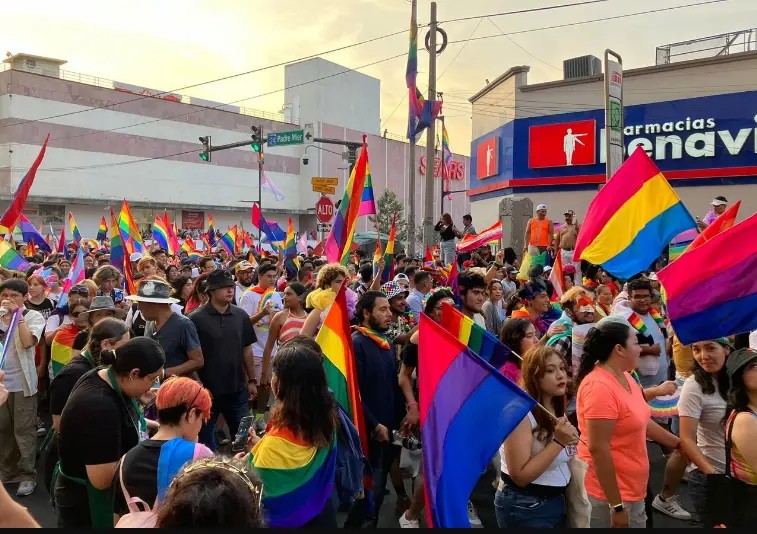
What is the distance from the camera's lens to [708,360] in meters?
4.00

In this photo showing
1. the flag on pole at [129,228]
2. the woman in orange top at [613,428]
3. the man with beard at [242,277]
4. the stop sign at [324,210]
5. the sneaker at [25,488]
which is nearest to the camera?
the woman in orange top at [613,428]

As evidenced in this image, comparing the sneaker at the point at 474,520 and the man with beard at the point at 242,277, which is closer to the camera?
the sneaker at the point at 474,520

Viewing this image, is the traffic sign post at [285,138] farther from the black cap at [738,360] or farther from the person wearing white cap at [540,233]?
the black cap at [738,360]

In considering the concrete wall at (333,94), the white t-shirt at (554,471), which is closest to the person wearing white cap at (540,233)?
the white t-shirt at (554,471)

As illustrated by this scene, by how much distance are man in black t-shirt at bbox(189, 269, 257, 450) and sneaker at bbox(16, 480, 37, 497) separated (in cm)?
153

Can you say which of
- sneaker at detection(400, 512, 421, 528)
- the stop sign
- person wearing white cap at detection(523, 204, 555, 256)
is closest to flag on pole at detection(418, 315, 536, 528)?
sneaker at detection(400, 512, 421, 528)

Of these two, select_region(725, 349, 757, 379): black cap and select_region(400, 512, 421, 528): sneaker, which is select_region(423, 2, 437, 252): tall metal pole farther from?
select_region(725, 349, 757, 379): black cap

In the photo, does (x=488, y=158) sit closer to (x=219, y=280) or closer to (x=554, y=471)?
(x=219, y=280)

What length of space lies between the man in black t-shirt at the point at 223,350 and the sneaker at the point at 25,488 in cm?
153

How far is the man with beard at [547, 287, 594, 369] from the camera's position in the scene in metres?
5.42

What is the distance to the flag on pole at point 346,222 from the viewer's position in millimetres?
7623

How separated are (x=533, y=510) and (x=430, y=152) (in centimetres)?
1173

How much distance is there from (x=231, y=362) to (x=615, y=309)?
3.55 meters

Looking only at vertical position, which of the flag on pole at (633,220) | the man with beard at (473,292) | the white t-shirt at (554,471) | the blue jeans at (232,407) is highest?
the flag on pole at (633,220)
